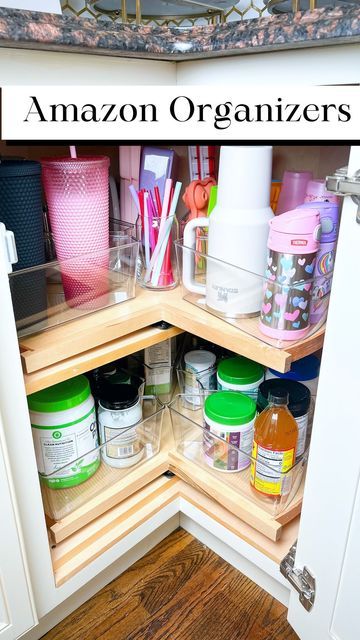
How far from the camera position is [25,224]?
628 mm

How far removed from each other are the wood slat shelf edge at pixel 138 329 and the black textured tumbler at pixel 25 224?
51mm

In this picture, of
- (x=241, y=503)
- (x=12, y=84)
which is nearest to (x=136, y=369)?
(x=241, y=503)

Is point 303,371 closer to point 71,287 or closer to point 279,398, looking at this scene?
point 279,398

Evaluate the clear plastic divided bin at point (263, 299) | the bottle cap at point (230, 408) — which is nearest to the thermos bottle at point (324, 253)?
the clear plastic divided bin at point (263, 299)

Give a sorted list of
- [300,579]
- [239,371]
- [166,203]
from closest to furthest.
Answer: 1. [300,579]
2. [166,203]
3. [239,371]

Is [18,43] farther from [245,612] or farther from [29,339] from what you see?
[245,612]

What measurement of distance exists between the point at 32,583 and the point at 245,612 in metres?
0.39

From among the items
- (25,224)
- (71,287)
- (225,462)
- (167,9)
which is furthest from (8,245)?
(167,9)

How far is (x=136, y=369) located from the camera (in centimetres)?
103

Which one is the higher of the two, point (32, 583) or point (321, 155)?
point (321, 155)

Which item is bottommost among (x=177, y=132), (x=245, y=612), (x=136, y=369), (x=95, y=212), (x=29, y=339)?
(x=245, y=612)

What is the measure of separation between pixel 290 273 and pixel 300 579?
1.47ft

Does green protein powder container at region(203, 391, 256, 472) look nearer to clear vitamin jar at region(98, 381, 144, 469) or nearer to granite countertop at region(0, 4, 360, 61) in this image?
clear vitamin jar at region(98, 381, 144, 469)

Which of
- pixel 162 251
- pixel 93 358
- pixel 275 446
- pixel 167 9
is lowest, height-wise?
pixel 275 446
